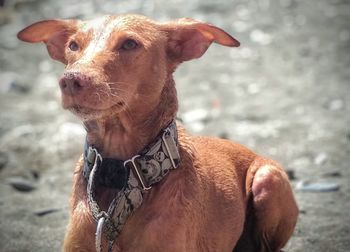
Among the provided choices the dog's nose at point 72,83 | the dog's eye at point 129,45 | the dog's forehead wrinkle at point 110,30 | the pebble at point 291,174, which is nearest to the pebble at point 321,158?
the pebble at point 291,174

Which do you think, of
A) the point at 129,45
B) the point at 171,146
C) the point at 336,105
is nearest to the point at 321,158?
the point at 336,105

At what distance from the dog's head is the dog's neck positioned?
0.22 ft

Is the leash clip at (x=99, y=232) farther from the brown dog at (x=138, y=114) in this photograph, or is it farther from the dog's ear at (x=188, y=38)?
the dog's ear at (x=188, y=38)

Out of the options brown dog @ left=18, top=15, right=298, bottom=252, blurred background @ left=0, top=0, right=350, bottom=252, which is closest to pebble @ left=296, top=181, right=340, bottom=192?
blurred background @ left=0, top=0, right=350, bottom=252

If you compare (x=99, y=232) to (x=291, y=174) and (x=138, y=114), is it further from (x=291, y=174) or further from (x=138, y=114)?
(x=291, y=174)

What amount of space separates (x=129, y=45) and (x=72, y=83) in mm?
538

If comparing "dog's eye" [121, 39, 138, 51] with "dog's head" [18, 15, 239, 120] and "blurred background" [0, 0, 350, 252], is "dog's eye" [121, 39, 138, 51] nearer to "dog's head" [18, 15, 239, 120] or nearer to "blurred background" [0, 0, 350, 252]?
"dog's head" [18, 15, 239, 120]

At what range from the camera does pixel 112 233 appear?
375 cm

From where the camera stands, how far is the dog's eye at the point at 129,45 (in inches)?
148

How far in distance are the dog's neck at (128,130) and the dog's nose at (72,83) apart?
0.43 meters

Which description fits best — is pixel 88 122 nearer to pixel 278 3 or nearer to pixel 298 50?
pixel 298 50

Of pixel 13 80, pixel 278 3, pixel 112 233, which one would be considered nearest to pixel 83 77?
pixel 112 233

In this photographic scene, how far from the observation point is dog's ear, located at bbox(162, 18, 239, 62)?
4090 mm

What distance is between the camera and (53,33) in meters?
4.27
